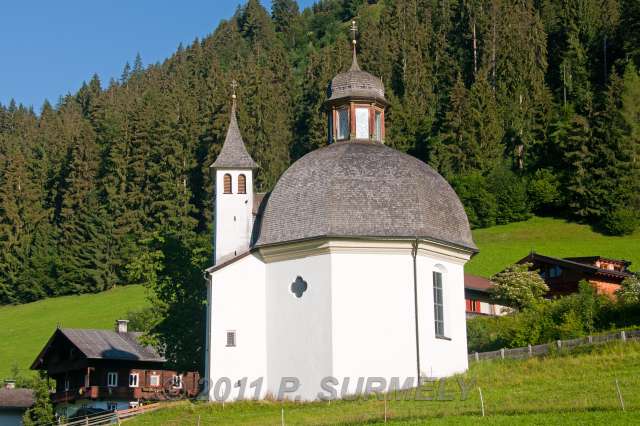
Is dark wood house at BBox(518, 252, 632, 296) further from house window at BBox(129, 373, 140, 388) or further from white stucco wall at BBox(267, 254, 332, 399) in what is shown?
white stucco wall at BBox(267, 254, 332, 399)

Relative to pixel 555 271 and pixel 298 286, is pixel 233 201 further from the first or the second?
pixel 555 271

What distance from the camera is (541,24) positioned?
90.4 m

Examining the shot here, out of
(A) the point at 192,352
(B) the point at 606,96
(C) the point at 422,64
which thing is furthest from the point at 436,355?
(C) the point at 422,64

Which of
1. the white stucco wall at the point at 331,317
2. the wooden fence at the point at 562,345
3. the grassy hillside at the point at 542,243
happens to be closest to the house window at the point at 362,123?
the white stucco wall at the point at 331,317

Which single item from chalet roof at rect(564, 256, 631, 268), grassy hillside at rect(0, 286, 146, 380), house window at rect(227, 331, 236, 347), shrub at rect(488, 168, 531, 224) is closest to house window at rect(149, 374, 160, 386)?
grassy hillside at rect(0, 286, 146, 380)

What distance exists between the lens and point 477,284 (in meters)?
50.6

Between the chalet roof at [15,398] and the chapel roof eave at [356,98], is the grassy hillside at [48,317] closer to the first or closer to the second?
the chalet roof at [15,398]

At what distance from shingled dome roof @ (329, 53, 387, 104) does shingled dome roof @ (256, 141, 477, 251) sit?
334 cm

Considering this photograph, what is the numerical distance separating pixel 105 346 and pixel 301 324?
2070cm

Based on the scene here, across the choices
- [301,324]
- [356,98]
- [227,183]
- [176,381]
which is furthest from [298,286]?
[176,381]

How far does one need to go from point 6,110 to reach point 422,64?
239 ft

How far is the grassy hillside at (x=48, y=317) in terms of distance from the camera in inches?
2357

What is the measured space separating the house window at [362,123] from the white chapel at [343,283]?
2.19 meters

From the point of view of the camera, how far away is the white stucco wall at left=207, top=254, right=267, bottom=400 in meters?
28.9
